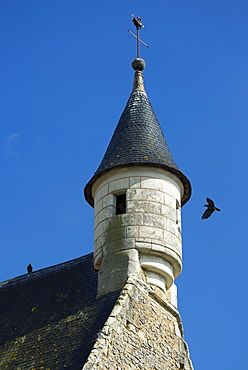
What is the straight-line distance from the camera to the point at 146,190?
63.2 feet

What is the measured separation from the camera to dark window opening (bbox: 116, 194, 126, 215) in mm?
19672

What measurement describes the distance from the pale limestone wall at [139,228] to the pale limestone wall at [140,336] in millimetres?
500

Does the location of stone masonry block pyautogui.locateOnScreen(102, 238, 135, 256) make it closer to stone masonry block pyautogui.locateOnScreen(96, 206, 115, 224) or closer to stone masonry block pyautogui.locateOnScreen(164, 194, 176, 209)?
stone masonry block pyautogui.locateOnScreen(96, 206, 115, 224)

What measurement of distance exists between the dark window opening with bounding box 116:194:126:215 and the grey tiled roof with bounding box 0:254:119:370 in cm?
130

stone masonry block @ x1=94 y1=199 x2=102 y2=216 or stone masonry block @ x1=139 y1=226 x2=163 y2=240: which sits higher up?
stone masonry block @ x1=94 y1=199 x2=102 y2=216

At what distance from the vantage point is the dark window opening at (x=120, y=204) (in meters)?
19.7

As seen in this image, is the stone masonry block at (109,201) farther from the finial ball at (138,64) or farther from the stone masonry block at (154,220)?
the finial ball at (138,64)

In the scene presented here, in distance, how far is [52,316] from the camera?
61.1 feet

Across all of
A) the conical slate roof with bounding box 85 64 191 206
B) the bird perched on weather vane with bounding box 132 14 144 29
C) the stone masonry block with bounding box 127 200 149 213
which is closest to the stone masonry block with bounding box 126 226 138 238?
the stone masonry block with bounding box 127 200 149 213

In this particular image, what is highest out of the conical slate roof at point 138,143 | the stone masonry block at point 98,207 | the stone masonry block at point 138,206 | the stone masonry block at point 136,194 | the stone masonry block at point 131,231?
the conical slate roof at point 138,143

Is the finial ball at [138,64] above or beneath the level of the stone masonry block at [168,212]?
above

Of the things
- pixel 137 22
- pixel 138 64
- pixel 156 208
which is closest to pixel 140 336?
pixel 156 208

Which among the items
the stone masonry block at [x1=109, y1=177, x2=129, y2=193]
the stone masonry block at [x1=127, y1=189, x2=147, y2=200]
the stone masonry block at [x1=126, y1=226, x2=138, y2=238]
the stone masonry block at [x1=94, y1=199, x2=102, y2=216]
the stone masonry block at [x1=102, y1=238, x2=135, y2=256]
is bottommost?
the stone masonry block at [x1=102, y1=238, x2=135, y2=256]

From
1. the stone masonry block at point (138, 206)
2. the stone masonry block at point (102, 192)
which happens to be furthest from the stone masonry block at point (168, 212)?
the stone masonry block at point (102, 192)
